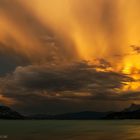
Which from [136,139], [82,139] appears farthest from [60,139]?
[136,139]

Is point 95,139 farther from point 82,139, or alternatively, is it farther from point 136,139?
point 136,139

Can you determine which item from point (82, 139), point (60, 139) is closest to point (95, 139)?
point (82, 139)

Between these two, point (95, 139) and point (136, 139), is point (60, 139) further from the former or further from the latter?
point (136, 139)

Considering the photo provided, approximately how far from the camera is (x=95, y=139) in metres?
123

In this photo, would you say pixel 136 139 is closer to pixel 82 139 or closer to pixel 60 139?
pixel 82 139

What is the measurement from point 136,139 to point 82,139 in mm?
24941

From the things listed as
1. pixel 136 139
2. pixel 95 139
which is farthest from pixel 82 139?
pixel 136 139

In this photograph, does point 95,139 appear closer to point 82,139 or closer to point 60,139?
point 82,139

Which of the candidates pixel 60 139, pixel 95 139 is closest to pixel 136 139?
pixel 95 139

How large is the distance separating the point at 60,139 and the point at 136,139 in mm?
34907

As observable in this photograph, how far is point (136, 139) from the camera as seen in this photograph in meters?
128

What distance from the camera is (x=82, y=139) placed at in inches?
4975

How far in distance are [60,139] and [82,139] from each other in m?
9.97
